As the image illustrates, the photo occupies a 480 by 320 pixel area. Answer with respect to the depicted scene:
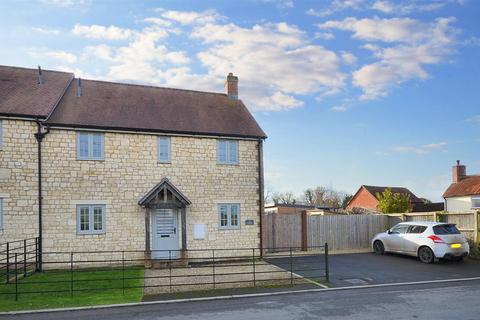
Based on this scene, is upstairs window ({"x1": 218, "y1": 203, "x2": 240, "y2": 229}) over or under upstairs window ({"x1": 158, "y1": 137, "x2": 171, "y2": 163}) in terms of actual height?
under

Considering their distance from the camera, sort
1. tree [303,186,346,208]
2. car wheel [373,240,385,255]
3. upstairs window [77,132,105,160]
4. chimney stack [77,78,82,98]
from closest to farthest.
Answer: upstairs window [77,132,105,160]
chimney stack [77,78,82,98]
car wheel [373,240,385,255]
tree [303,186,346,208]

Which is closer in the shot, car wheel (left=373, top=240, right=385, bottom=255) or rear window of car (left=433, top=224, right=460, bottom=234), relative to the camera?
rear window of car (left=433, top=224, right=460, bottom=234)

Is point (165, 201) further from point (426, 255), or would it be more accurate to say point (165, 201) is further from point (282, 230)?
point (426, 255)

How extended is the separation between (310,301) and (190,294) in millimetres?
3309

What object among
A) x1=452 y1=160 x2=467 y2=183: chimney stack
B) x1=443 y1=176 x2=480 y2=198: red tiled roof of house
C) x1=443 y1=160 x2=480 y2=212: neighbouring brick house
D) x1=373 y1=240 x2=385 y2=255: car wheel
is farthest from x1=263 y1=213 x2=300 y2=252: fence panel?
x1=452 y1=160 x2=467 y2=183: chimney stack

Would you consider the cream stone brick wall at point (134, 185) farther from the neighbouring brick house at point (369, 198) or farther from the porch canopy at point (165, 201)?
the neighbouring brick house at point (369, 198)

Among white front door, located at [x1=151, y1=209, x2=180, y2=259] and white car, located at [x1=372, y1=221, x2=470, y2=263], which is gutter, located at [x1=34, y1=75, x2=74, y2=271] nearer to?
white front door, located at [x1=151, y1=209, x2=180, y2=259]

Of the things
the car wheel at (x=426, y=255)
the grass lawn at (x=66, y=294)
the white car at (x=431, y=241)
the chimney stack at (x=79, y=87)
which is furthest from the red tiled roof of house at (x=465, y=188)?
the grass lawn at (x=66, y=294)

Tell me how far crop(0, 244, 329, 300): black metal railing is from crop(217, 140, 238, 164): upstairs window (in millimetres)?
4051

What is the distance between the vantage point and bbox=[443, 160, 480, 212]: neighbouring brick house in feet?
118

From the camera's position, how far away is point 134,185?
62.3ft

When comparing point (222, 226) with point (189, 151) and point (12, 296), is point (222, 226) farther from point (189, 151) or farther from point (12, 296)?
point (12, 296)

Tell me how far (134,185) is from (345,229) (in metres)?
11.5

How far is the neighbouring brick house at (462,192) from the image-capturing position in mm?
35844
